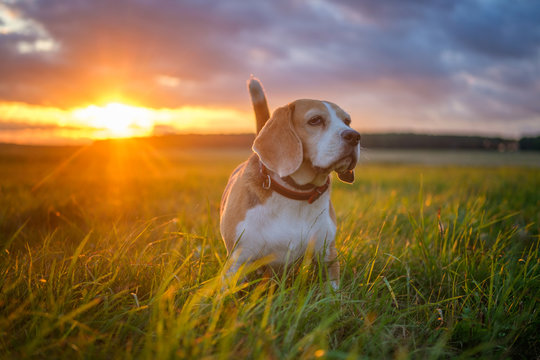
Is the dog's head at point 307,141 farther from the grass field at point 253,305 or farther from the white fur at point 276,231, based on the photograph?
the grass field at point 253,305

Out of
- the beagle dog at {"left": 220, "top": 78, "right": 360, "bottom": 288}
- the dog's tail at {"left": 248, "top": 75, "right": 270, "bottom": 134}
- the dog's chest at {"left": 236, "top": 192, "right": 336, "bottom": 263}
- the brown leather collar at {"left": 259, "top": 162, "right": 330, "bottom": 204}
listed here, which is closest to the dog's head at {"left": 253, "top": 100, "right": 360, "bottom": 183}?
the beagle dog at {"left": 220, "top": 78, "right": 360, "bottom": 288}

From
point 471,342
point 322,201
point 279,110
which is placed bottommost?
point 471,342

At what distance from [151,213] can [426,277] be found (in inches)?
159

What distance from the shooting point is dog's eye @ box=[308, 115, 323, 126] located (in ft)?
9.43

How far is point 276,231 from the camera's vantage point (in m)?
2.66

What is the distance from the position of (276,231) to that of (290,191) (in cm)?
36

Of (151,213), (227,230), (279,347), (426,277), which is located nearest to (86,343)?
(279,347)

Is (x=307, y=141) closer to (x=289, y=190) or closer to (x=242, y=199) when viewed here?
(x=289, y=190)

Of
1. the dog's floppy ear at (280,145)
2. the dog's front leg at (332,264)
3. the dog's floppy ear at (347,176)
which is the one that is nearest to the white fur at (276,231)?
the dog's front leg at (332,264)

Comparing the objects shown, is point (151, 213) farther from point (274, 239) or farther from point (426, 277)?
point (426, 277)

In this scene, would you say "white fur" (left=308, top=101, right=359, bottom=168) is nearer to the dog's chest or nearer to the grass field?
the dog's chest

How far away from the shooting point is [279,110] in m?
2.95

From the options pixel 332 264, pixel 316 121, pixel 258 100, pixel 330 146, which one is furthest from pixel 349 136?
pixel 258 100

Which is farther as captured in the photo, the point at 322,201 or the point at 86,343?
the point at 322,201
